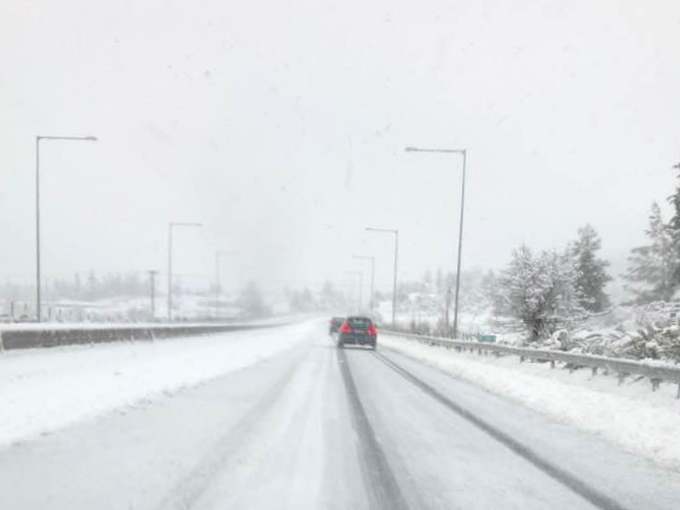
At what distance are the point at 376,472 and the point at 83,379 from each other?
8588mm

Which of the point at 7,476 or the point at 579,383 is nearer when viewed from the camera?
the point at 7,476

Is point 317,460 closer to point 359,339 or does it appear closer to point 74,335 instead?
point 74,335

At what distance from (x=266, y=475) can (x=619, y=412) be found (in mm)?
7009

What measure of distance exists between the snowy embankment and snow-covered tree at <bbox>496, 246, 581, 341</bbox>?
15.8 m

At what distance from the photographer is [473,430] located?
10055mm

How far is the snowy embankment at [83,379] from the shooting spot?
30.7 ft

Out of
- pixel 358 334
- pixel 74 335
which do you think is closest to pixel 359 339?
pixel 358 334

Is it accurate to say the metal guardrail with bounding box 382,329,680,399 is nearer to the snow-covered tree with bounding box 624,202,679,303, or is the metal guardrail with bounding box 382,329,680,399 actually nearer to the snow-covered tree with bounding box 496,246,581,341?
the snow-covered tree with bounding box 496,246,581,341

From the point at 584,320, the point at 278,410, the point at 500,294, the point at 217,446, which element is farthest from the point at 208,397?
the point at 584,320

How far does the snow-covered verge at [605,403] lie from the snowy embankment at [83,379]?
22.7 feet

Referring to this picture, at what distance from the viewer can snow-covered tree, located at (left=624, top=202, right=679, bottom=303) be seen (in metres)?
61.4

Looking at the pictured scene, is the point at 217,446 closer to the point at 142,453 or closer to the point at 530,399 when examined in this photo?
the point at 142,453

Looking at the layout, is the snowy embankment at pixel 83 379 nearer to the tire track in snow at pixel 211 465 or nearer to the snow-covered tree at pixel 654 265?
the tire track in snow at pixel 211 465

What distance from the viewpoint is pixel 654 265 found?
65.3 meters
